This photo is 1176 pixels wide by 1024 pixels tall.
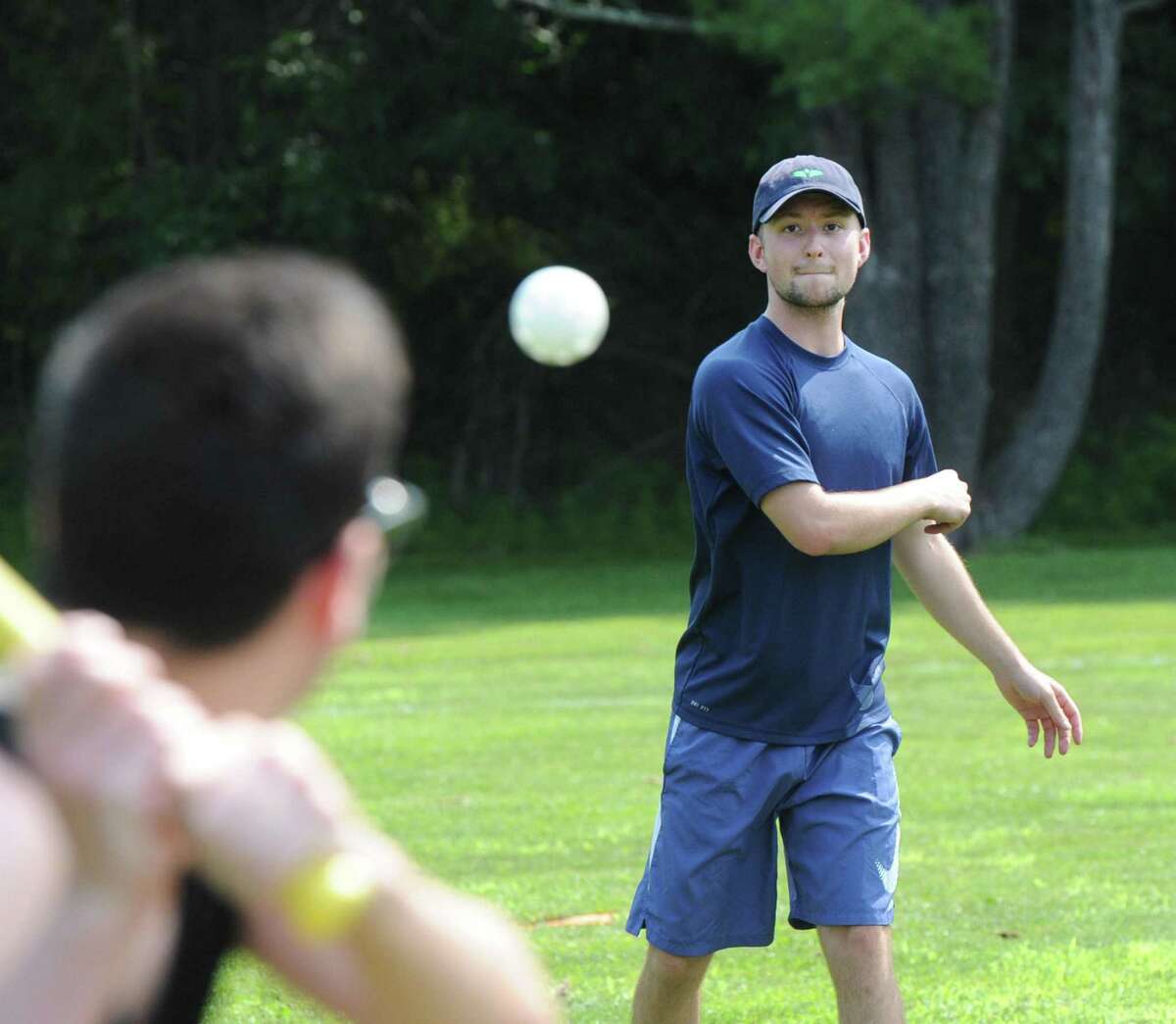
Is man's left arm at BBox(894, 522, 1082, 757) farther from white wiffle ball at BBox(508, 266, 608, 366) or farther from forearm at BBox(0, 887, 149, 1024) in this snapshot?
white wiffle ball at BBox(508, 266, 608, 366)

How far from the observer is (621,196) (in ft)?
97.1

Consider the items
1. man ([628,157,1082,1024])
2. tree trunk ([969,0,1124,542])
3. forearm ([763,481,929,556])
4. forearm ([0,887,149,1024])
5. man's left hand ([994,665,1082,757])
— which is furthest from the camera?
tree trunk ([969,0,1124,542])

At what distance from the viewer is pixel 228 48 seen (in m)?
30.0

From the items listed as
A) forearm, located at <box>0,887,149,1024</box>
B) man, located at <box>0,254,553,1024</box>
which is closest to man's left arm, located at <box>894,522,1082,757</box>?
man, located at <box>0,254,553,1024</box>

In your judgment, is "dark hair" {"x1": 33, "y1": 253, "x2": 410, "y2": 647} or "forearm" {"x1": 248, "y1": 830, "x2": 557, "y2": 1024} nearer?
"forearm" {"x1": 248, "y1": 830, "x2": 557, "y2": 1024}

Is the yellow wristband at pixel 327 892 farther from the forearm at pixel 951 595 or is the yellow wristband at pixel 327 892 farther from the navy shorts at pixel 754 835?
the forearm at pixel 951 595

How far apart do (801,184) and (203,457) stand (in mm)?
3659

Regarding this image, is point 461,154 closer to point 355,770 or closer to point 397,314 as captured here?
point 397,314

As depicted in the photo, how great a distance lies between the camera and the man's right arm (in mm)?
4824

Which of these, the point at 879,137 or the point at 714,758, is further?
the point at 879,137

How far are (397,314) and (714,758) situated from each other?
24.5 meters

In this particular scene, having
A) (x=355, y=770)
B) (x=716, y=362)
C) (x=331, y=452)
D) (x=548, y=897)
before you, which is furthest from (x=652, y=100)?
(x=331, y=452)

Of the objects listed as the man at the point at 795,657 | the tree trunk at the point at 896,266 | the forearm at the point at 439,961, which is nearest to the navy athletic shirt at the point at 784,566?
the man at the point at 795,657

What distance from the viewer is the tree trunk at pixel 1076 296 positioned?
24656mm
